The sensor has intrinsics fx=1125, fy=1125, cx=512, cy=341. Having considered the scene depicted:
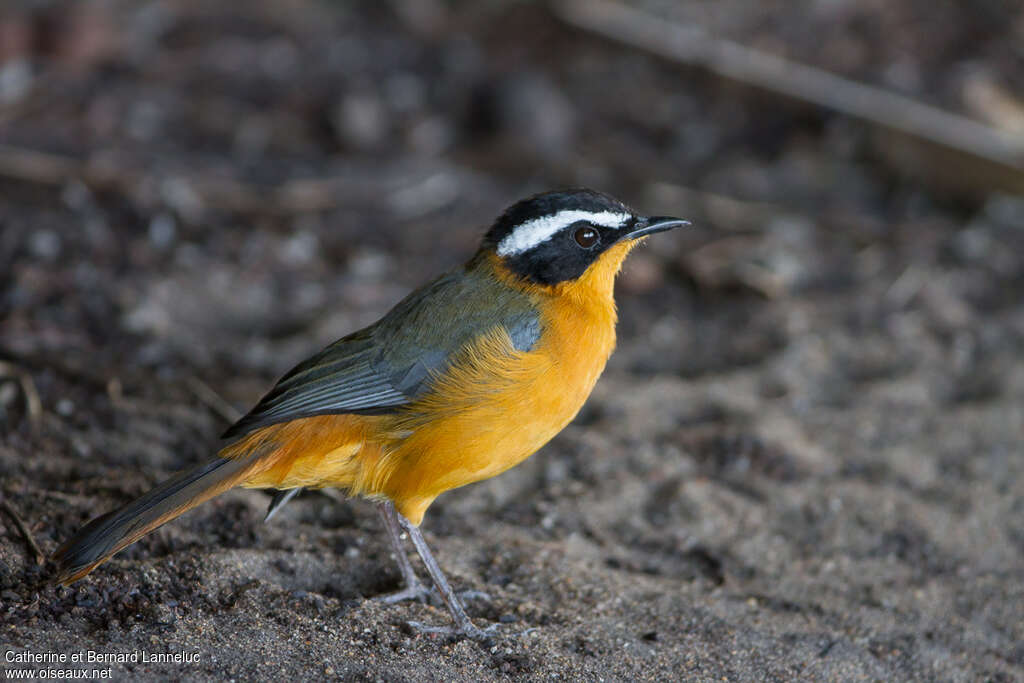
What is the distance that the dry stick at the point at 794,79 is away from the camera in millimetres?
8320

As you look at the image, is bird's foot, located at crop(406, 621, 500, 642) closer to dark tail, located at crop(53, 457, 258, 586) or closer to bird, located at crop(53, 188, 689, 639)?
bird, located at crop(53, 188, 689, 639)

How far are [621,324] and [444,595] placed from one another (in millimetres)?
3290

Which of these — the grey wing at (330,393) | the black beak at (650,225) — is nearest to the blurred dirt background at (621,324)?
the grey wing at (330,393)

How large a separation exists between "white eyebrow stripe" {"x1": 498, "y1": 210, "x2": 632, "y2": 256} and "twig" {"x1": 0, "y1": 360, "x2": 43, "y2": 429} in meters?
2.33

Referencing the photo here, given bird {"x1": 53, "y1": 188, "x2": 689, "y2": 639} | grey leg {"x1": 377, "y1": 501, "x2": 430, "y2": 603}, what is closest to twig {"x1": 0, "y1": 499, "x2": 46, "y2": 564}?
bird {"x1": 53, "y1": 188, "x2": 689, "y2": 639}

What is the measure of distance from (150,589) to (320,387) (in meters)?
0.93

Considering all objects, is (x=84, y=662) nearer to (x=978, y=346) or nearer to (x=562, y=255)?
(x=562, y=255)

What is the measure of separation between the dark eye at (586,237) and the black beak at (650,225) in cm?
13

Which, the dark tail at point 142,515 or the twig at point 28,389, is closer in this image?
the dark tail at point 142,515

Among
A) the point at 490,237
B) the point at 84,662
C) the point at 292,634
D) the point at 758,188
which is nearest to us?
the point at 84,662

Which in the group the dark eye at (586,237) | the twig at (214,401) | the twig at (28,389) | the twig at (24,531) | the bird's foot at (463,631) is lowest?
the bird's foot at (463,631)

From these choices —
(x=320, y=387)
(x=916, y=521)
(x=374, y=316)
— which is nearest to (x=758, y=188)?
(x=374, y=316)

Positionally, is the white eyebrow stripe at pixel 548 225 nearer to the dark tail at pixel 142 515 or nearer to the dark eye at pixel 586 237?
the dark eye at pixel 586 237

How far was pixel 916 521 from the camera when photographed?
5.18m
